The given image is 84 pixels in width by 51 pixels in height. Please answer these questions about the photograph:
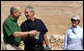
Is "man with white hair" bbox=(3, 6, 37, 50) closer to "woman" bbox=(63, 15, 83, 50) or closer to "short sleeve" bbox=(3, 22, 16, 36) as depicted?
"short sleeve" bbox=(3, 22, 16, 36)

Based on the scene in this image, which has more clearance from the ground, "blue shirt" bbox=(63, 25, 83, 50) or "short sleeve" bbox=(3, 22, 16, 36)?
"short sleeve" bbox=(3, 22, 16, 36)

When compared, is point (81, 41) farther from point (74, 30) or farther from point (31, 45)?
point (31, 45)

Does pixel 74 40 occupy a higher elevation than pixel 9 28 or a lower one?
lower

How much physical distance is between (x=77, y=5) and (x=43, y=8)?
6175mm

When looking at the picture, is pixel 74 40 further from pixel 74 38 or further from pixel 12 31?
pixel 12 31

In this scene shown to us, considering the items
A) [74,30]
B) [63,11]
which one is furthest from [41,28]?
[63,11]

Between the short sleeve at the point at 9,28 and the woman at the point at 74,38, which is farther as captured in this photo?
the woman at the point at 74,38

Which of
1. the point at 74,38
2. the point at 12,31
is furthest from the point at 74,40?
the point at 12,31

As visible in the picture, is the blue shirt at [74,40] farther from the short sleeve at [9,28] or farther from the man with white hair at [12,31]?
the short sleeve at [9,28]

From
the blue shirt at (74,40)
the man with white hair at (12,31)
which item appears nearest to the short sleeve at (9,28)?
the man with white hair at (12,31)

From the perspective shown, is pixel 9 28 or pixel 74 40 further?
pixel 74 40

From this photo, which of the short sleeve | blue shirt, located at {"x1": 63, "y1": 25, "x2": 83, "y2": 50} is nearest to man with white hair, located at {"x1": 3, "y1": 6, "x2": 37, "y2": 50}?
the short sleeve

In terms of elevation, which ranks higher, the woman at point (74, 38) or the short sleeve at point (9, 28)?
the short sleeve at point (9, 28)

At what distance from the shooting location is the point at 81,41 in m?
6.11
